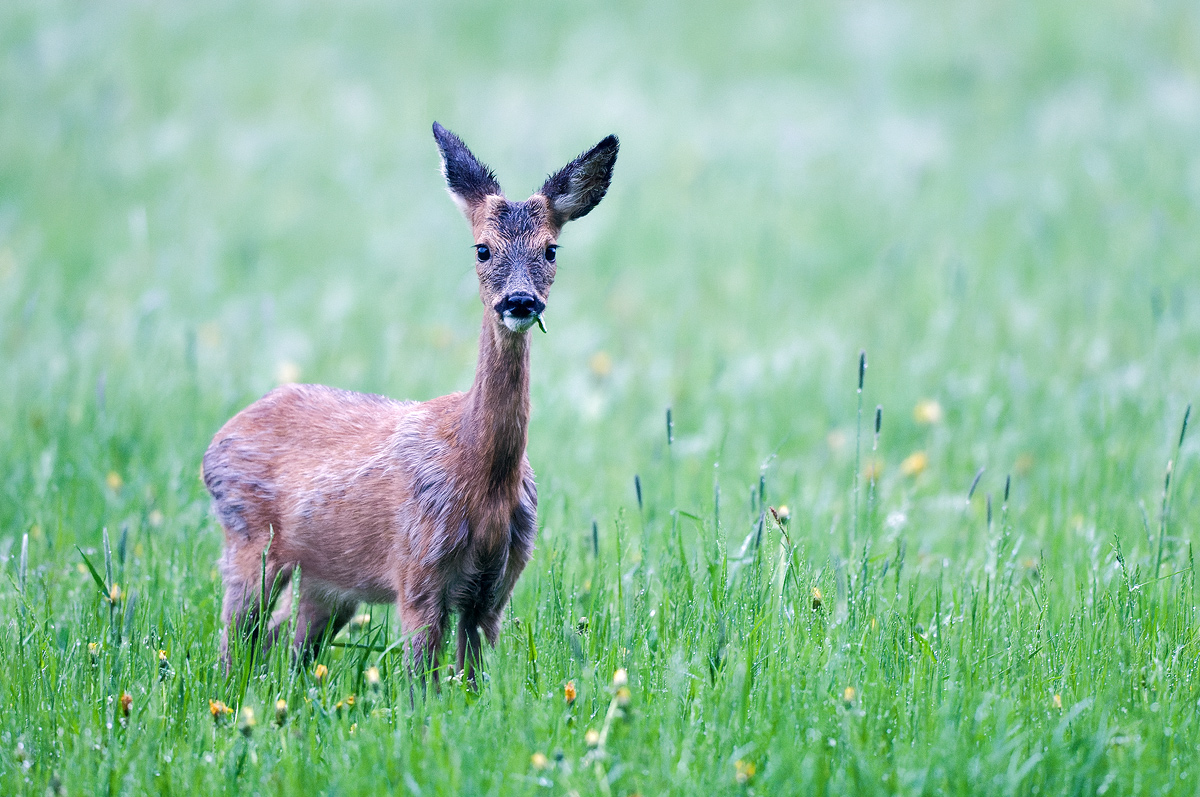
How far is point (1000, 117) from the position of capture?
1338 centimetres

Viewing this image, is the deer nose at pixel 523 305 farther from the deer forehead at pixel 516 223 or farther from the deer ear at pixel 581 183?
the deer ear at pixel 581 183

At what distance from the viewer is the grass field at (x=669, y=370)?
3.75 metres

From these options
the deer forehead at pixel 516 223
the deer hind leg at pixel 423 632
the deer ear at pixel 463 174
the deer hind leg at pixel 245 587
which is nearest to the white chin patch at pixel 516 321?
the deer forehead at pixel 516 223

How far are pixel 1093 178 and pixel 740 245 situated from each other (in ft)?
12.0

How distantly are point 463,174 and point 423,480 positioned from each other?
1.22 metres

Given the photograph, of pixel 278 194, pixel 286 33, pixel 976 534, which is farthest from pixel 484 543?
pixel 286 33

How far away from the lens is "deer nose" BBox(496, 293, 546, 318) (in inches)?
157

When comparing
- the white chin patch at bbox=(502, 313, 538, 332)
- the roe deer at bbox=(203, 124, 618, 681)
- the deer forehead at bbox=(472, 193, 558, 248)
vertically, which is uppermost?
the deer forehead at bbox=(472, 193, 558, 248)

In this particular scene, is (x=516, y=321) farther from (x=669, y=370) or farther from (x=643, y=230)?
(x=643, y=230)

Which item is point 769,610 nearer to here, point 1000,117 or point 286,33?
point 1000,117

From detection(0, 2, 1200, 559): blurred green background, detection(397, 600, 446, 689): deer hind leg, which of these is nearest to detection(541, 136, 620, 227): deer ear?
detection(397, 600, 446, 689): deer hind leg

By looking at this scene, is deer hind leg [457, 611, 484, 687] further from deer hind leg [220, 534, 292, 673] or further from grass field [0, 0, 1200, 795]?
deer hind leg [220, 534, 292, 673]

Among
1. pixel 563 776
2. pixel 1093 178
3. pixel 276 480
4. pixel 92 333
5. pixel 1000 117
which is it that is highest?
pixel 1000 117

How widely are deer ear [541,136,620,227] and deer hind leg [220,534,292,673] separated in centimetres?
173
